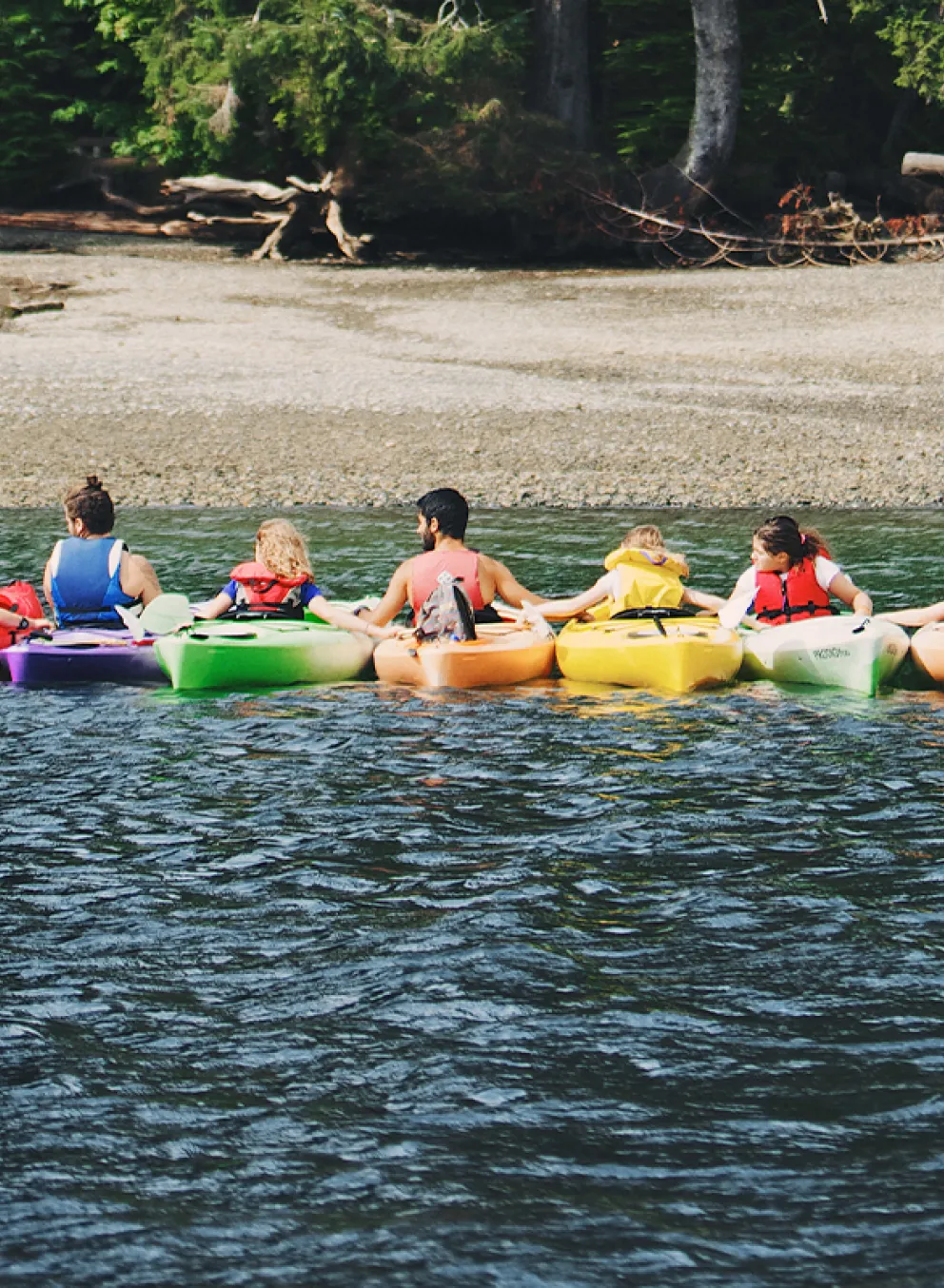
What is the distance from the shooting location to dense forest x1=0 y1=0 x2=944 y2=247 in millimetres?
29125

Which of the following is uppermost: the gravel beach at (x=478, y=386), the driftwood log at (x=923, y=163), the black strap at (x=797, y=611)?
the driftwood log at (x=923, y=163)

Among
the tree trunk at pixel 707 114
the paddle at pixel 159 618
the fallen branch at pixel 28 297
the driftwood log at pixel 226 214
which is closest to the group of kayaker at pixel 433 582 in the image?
the paddle at pixel 159 618

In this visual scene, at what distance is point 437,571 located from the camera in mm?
11117

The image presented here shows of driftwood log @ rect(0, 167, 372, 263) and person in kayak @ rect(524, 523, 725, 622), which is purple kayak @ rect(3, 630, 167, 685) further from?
driftwood log @ rect(0, 167, 372, 263)

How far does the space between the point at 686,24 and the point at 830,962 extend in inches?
1146

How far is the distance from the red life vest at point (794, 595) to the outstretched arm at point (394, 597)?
2.16 meters

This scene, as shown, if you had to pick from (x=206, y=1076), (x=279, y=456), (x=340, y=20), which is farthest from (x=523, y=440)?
(x=206, y=1076)

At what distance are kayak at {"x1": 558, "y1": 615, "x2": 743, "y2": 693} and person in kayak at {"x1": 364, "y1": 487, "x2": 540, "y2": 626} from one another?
0.57 m

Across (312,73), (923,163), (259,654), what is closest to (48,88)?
(312,73)

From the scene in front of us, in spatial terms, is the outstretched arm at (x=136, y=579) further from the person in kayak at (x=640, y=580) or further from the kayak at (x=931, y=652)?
the kayak at (x=931, y=652)

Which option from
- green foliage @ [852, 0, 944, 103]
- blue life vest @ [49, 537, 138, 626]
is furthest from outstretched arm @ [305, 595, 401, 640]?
green foliage @ [852, 0, 944, 103]

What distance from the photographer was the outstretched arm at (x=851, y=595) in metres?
11.2

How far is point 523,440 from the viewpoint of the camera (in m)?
19.5

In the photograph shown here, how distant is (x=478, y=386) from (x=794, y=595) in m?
10.6
